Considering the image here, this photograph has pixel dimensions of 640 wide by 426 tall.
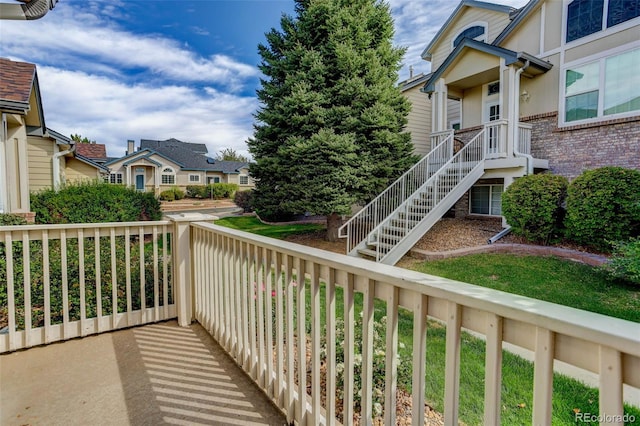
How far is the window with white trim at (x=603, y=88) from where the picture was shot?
7546mm

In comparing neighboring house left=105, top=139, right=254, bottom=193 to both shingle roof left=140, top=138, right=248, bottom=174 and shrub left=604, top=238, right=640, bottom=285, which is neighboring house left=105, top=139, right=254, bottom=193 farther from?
shrub left=604, top=238, right=640, bottom=285

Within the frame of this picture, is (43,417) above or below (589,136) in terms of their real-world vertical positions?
below

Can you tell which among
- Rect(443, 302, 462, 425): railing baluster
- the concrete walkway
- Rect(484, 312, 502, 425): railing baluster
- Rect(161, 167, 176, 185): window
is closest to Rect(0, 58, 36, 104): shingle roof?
the concrete walkway

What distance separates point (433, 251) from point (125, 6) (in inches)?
299

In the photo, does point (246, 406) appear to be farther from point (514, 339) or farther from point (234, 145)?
point (234, 145)

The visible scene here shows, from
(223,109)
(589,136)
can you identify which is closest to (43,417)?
(589,136)

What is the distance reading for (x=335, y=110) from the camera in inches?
336

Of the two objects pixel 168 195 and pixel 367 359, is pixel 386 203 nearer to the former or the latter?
pixel 367 359

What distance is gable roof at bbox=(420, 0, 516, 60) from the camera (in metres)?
11.0

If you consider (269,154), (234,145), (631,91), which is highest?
(234,145)

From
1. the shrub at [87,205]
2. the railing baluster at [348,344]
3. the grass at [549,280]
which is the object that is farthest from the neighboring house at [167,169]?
the railing baluster at [348,344]

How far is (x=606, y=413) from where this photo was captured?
0.77 m

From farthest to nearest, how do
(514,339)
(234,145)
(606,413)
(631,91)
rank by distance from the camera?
(234,145) → (631,91) → (514,339) → (606,413)

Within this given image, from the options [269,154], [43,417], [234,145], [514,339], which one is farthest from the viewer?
[234,145]
